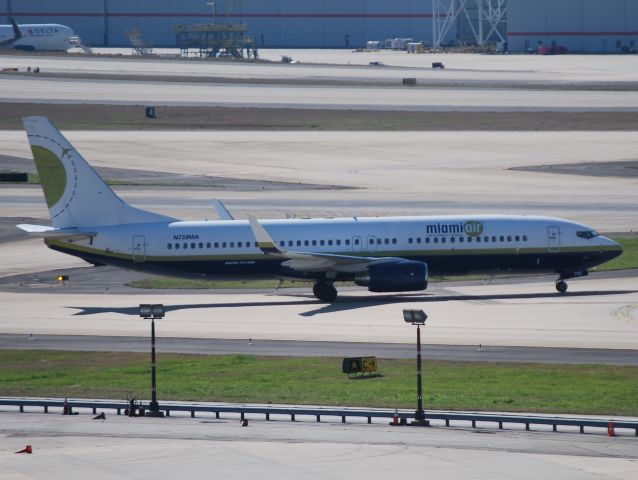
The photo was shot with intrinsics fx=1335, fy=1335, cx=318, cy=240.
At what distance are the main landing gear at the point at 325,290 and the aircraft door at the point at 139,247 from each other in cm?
821

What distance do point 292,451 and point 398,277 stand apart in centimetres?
2675

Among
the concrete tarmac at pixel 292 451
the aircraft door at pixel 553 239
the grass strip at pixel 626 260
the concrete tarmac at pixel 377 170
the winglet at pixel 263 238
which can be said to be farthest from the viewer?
the concrete tarmac at pixel 377 170

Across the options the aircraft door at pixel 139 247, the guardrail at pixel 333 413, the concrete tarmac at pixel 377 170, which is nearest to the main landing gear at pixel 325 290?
the aircraft door at pixel 139 247

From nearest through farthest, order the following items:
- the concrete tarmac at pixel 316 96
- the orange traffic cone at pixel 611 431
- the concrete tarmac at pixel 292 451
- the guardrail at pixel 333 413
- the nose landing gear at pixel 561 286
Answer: the concrete tarmac at pixel 292 451 → the orange traffic cone at pixel 611 431 → the guardrail at pixel 333 413 → the nose landing gear at pixel 561 286 → the concrete tarmac at pixel 316 96

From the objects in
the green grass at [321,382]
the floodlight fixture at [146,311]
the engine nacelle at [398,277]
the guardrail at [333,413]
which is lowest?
the guardrail at [333,413]

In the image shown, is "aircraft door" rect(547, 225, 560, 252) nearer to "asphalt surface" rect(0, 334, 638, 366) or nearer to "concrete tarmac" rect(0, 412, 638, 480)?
"asphalt surface" rect(0, 334, 638, 366)

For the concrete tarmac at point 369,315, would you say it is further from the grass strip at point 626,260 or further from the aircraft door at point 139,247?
the grass strip at point 626,260

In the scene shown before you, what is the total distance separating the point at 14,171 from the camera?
110 meters

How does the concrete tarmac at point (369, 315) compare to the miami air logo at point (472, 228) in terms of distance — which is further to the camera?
the miami air logo at point (472, 228)

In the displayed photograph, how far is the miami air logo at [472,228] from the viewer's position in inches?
2466

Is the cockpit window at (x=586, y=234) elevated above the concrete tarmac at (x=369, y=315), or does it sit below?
above

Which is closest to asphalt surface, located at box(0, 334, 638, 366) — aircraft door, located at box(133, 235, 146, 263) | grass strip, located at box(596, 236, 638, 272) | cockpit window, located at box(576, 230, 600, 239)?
aircraft door, located at box(133, 235, 146, 263)

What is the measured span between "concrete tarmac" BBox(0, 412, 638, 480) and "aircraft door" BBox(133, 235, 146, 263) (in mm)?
23036

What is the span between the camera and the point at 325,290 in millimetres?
62438
